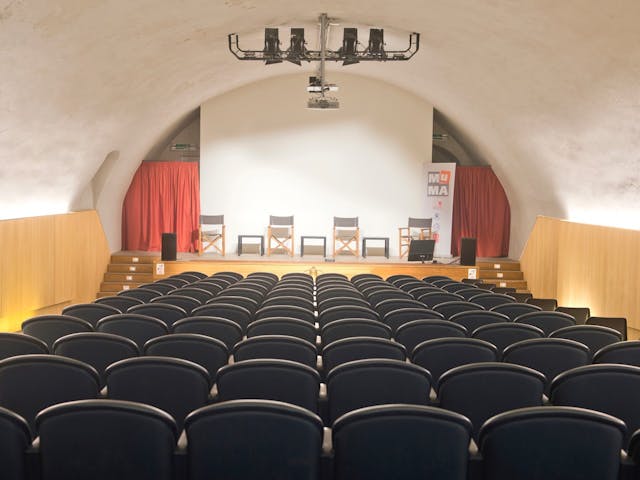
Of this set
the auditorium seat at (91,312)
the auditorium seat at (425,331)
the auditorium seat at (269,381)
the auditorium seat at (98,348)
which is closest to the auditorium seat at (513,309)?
the auditorium seat at (425,331)

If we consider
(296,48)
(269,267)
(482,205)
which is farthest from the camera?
(482,205)

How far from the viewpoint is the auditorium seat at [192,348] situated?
4.79 m

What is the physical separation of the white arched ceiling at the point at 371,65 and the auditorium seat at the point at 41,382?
5.14 meters

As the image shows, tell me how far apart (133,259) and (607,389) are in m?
15.0

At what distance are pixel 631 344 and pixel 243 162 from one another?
15286 millimetres

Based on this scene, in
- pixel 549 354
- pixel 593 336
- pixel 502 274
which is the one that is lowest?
pixel 502 274

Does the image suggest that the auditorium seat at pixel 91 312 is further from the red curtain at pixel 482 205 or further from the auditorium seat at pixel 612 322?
the red curtain at pixel 482 205

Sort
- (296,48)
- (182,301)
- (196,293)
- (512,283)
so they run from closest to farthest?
(182,301)
(196,293)
(296,48)
(512,283)

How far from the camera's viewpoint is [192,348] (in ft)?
15.8

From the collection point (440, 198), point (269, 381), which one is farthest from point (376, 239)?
point (269, 381)

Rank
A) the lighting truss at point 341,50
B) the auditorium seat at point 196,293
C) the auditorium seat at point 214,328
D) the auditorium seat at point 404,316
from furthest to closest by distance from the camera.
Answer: the lighting truss at point 341,50 → the auditorium seat at point 196,293 → the auditorium seat at point 404,316 → the auditorium seat at point 214,328

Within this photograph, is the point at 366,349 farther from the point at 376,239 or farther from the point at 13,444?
the point at 376,239

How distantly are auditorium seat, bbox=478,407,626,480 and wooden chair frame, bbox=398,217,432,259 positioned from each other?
15725 mm

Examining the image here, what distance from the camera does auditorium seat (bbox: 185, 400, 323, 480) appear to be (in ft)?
9.47
